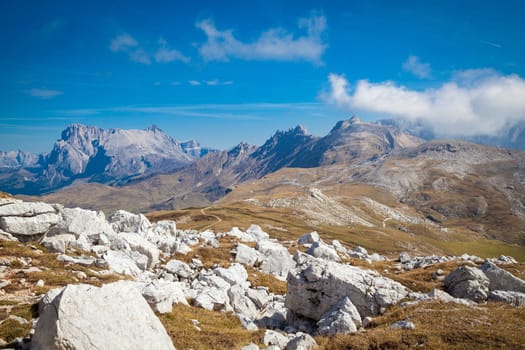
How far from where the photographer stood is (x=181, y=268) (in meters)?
42.2

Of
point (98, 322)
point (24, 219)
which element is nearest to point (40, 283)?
point (98, 322)

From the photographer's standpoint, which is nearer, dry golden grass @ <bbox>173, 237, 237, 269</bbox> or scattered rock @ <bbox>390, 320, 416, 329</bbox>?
scattered rock @ <bbox>390, 320, 416, 329</bbox>

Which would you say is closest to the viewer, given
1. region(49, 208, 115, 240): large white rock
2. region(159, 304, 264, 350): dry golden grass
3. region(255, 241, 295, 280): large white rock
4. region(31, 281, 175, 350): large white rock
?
region(31, 281, 175, 350): large white rock

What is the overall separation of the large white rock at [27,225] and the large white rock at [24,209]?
1.73ft

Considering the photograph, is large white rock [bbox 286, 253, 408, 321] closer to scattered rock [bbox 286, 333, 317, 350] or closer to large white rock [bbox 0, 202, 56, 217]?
scattered rock [bbox 286, 333, 317, 350]

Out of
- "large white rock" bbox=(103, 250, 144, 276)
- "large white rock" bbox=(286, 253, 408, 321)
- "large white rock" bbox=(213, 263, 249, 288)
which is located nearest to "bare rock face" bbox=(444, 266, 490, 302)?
"large white rock" bbox=(286, 253, 408, 321)

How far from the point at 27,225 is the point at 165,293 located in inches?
1002

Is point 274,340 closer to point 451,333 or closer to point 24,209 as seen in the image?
point 451,333

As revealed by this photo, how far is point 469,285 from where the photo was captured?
32.3m

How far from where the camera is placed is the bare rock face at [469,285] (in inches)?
1232

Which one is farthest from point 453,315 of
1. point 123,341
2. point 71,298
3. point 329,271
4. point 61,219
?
point 61,219

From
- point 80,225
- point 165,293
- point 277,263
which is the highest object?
point 80,225

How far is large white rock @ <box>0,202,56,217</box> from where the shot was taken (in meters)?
37.6

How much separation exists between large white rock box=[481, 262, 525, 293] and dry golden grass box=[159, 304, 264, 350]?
27829mm
